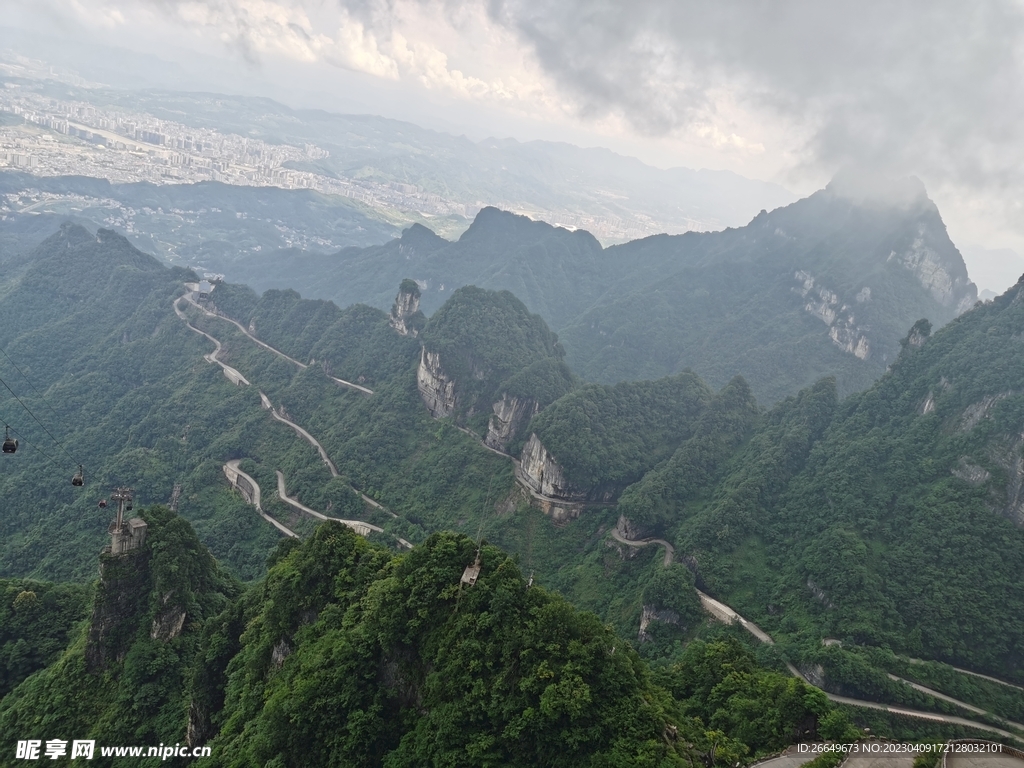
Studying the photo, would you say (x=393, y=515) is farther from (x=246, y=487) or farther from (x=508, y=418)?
(x=508, y=418)

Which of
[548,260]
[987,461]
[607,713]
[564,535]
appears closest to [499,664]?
[607,713]

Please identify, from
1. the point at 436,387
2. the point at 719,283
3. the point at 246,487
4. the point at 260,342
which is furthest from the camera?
the point at 719,283

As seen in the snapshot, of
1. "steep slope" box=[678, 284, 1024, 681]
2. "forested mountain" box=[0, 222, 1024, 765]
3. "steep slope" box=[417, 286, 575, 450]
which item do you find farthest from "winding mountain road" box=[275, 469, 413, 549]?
"steep slope" box=[678, 284, 1024, 681]

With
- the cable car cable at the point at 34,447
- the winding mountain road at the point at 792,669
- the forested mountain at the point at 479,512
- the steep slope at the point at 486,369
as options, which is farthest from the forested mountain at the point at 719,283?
the cable car cable at the point at 34,447

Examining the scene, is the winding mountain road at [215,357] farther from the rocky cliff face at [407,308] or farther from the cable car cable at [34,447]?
the cable car cable at [34,447]

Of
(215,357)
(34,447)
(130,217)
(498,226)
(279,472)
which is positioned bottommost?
(130,217)

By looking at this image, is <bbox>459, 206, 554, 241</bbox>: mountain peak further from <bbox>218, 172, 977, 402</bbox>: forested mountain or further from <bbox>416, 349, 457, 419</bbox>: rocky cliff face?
<bbox>416, 349, 457, 419</bbox>: rocky cliff face

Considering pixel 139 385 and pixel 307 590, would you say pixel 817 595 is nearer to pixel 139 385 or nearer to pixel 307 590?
pixel 307 590

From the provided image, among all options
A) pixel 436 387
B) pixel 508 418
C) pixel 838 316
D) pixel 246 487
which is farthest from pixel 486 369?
pixel 838 316
